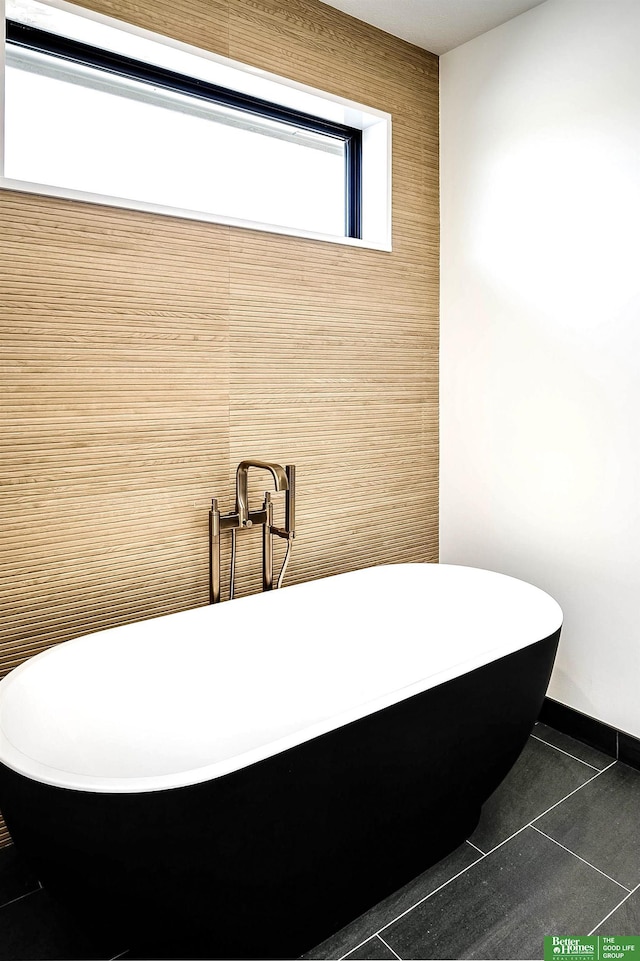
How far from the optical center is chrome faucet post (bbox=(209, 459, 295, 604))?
219 cm

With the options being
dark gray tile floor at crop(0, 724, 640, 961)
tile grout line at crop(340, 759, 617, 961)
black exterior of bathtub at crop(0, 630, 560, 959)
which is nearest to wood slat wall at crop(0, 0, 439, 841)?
dark gray tile floor at crop(0, 724, 640, 961)

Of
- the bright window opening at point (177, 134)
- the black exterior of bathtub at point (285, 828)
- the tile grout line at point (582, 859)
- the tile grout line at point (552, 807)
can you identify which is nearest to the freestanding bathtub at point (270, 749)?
the black exterior of bathtub at point (285, 828)

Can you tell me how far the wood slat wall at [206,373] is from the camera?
1.89 meters

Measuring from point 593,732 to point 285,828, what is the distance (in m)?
1.57

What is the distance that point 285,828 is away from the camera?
1.33 meters

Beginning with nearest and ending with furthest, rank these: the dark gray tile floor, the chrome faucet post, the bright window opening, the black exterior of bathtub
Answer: the black exterior of bathtub
the dark gray tile floor
the bright window opening
the chrome faucet post

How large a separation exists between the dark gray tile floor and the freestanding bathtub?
72 mm

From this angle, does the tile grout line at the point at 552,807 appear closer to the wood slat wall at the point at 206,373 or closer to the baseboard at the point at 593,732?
the baseboard at the point at 593,732

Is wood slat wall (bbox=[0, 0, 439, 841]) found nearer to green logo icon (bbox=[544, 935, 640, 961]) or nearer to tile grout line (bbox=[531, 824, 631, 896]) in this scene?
tile grout line (bbox=[531, 824, 631, 896])

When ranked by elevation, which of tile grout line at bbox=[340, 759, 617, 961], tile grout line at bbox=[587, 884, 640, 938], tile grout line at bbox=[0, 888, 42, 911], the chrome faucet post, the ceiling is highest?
the ceiling

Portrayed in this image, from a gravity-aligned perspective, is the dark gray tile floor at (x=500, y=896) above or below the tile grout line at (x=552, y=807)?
below

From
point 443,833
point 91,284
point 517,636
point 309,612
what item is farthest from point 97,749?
point 91,284

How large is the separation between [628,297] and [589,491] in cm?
70

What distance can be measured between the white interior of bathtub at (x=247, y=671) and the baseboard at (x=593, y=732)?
2.01ft
